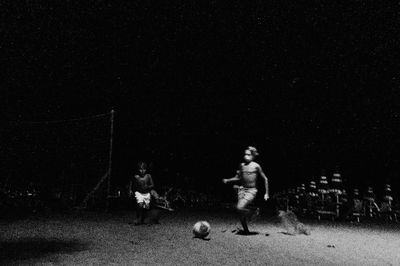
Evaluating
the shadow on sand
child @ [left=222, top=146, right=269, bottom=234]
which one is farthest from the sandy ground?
child @ [left=222, top=146, right=269, bottom=234]

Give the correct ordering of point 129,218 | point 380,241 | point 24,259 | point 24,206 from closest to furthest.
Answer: point 24,259 < point 380,241 < point 129,218 < point 24,206

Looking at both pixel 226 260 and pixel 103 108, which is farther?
pixel 103 108

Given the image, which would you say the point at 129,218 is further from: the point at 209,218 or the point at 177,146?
the point at 177,146

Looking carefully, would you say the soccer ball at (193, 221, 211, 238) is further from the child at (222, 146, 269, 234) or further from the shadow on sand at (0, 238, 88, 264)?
the shadow on sand at (0, 238, 88, 264)

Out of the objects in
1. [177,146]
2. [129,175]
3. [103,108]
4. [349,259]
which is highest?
[103,108]

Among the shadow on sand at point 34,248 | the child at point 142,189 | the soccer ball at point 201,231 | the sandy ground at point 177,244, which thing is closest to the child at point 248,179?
the sandy ground at point 177,244

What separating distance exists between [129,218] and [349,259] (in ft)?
30.5

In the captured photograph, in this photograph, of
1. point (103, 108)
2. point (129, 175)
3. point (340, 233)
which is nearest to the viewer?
point (340, 233)

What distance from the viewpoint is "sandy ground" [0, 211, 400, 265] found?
925cm

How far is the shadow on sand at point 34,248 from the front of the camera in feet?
30.5

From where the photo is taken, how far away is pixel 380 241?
1332cm

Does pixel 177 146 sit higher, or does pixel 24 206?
pixel 177 146

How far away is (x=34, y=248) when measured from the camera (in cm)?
1027

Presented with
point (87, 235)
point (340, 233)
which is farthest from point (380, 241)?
point (87, 235)
